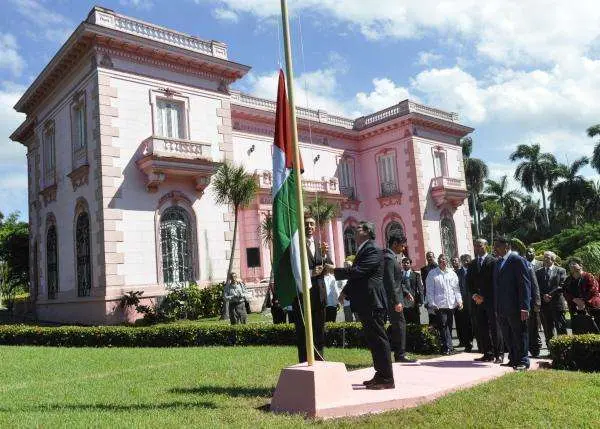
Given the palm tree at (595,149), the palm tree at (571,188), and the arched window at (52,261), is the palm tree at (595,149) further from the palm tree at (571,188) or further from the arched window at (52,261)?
the arched window at (52,261)

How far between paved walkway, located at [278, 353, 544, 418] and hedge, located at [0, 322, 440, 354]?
5.78 feet

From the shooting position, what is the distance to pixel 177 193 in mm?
18875

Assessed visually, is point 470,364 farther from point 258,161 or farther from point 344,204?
point 344,204

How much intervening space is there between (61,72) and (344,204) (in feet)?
47.3

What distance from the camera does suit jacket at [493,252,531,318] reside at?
7.58 m

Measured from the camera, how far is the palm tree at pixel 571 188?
48.0 m

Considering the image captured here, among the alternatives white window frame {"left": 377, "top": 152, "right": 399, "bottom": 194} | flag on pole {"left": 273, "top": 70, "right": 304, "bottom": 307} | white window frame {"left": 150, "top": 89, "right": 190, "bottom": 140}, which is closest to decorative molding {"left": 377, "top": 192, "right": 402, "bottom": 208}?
white window frame {"left": 377, "top": 152, "right": 399, "bottom": 194}

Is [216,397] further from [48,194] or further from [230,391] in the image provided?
[48,194]

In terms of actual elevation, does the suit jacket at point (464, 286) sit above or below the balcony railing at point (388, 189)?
below

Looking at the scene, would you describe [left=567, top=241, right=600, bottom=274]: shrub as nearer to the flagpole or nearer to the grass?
the grass

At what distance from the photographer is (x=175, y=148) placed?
1855 cm

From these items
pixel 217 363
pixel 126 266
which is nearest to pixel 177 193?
pixel 126 266

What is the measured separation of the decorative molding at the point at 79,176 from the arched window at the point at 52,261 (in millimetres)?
2982

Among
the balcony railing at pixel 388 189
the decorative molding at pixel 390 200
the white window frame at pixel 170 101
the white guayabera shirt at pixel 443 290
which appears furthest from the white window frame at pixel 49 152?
the white guayabera shirt at pixel 443 290
